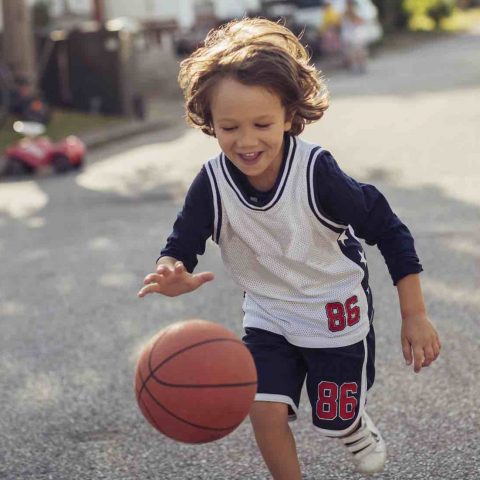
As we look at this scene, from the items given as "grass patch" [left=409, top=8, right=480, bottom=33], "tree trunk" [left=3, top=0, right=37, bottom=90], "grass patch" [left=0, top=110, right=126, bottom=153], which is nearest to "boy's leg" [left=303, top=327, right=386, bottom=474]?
"grass patch" [left=0, top=110, right=126, bottom=153]

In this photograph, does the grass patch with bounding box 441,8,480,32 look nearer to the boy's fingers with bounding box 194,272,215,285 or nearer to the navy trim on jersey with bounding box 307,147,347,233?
the navy trim on jersey with bounding box 307,147,347,233

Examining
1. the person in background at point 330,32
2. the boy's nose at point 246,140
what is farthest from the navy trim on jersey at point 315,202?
the person in background at point 330,32

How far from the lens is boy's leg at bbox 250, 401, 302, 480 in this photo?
3174 mm

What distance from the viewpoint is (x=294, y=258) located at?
10.7 ft

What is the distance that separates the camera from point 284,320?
3.29m

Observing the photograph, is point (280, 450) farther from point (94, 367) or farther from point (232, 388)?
point (94, 367)

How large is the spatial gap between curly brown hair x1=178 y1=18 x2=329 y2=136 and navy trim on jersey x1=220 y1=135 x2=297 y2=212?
0.10m

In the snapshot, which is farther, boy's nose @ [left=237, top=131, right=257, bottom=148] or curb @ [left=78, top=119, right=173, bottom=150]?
curb @ [left=78, top=119, right=173, bottom=150]

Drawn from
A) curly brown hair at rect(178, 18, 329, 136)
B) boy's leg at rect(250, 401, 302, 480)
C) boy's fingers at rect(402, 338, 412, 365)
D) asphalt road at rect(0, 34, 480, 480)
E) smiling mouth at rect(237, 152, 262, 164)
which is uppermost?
curly brown hair at rect(178, 18, 329, 136)

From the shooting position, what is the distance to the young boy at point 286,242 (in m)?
3.14

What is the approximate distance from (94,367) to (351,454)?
6.26 feet

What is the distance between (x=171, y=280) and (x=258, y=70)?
66 centimetres

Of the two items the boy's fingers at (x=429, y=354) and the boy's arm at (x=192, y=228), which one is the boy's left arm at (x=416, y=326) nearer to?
the boy's fingers at (x=429, y=354)

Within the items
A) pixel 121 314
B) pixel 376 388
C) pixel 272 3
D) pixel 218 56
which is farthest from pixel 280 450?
pixel 272 3
